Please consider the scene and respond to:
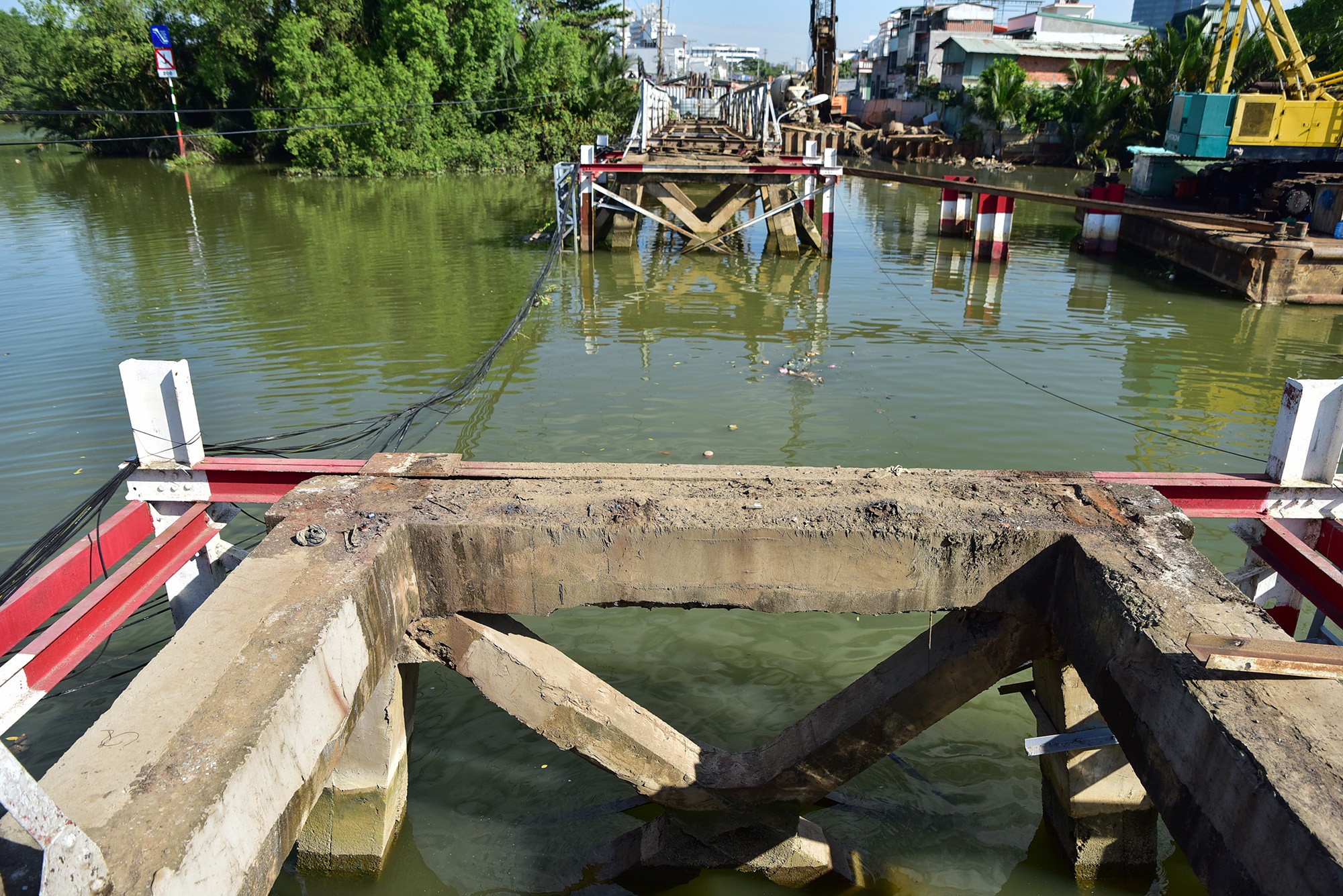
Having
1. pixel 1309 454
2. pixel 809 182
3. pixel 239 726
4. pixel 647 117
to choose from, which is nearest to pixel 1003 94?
pixel 647 117

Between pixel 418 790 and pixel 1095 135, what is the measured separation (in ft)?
125

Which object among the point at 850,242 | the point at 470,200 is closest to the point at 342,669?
the point at 850,242

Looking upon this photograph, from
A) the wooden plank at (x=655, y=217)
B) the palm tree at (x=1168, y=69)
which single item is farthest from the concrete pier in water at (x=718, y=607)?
the palm tree at (x=1168, y=69)

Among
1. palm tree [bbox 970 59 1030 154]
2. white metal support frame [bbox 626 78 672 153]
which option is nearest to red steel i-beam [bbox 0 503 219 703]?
white metal support frame [bbox 626 78 672 153]

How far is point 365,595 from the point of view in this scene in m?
2.98

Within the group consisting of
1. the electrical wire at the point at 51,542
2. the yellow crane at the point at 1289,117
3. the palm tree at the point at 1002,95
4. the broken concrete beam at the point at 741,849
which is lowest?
the broken concrete beam at the point at 741,849

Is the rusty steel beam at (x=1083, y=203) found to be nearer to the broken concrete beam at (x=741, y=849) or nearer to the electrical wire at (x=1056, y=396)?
the electrical wire at (x=1056, y=396)

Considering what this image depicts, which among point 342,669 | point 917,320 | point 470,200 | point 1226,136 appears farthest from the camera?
point 470,200

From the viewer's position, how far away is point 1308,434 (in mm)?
3510

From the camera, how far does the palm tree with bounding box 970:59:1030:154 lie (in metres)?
36.8

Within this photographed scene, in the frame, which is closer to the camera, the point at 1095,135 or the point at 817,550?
the point at 817,550

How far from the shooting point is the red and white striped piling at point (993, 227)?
50.0 feet

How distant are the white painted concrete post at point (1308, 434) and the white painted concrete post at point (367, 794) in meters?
3.70

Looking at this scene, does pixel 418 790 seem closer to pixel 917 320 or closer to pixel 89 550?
pixel 89 550
